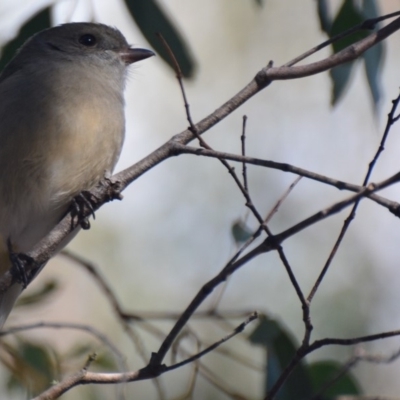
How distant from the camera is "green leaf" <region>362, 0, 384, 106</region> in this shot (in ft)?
12.1

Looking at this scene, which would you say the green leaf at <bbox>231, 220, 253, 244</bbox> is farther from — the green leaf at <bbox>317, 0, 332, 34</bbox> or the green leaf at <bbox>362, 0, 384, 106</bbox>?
the green leaf at <bbox>317, 0, 332, 34</bbox>

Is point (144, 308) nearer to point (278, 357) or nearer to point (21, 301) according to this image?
point (21, 301)

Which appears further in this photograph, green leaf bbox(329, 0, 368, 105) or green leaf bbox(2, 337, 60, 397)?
green leaf bbox(2, 337, 60, 397)

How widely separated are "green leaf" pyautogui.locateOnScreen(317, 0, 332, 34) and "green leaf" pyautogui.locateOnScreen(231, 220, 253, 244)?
36.8 inches

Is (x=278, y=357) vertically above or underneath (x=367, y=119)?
underneath

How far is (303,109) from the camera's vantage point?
10.3m

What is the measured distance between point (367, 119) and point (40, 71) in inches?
243

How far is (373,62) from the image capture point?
3729 millimetres

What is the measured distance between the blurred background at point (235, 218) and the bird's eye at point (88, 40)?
208cm

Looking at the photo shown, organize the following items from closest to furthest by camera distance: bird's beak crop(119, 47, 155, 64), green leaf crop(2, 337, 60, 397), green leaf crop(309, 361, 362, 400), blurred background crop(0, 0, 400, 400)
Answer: green leaf crop(309, 361, 362, 400) → green leaf crop(2, 337, 60, 397) → bird's beak crop(119, 47, 155, 64) → blurred background crop(0, 0, 400, 400)

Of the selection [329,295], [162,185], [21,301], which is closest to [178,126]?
[162,185]

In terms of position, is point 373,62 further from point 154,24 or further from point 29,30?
point 29,30

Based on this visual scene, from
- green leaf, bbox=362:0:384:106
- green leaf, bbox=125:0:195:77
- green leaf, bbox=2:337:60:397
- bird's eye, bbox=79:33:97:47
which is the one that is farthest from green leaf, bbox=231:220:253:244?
bird's eye, bbox=79:33:97:47

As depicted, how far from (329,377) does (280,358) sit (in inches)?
11.2
